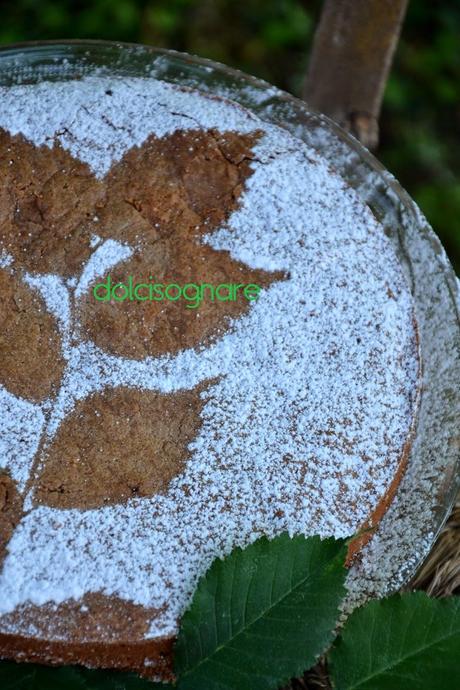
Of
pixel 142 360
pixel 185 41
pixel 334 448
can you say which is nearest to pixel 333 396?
pixel 334 448

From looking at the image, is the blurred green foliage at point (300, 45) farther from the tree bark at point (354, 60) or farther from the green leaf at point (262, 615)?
the green leaf at point (262, 615)

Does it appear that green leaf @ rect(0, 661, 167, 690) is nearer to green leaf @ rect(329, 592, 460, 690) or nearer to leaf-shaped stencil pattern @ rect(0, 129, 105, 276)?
green leaf @ rect(329, 592, 460, 690)

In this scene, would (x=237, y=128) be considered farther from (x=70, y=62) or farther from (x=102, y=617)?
(x=102, y=617)

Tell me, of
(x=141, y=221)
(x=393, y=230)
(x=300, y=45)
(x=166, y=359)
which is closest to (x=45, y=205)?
(x=141, y=221)

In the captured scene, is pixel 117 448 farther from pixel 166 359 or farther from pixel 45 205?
pixel 45 205

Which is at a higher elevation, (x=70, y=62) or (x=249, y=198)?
(x=70, y=62)

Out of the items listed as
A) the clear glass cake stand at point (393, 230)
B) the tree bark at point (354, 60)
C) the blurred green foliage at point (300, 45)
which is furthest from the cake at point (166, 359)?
the blurred green foliage at point (300, 45)
